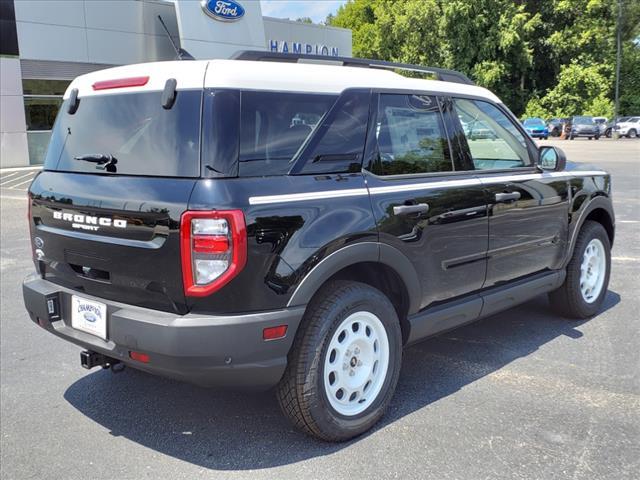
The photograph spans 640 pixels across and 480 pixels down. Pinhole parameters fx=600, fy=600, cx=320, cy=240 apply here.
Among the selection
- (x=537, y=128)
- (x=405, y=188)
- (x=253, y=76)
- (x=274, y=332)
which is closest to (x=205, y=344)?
(x=274, y=332)

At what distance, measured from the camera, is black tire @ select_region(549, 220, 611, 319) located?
15.9 ft

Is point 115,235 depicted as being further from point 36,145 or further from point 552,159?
point 36,145

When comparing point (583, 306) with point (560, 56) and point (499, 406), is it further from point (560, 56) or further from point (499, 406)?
point (560, 56)

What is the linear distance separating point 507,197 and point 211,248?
2221 mm

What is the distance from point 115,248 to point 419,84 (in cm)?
205

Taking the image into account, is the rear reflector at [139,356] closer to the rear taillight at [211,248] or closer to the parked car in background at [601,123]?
the rear taillight at [211,248]

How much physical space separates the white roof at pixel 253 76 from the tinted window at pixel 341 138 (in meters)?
0.10

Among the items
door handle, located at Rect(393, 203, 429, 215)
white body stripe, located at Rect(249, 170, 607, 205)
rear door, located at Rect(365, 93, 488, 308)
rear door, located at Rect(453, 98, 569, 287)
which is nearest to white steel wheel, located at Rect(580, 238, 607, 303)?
rear door, located at Rect(453, 98, 569, 287)

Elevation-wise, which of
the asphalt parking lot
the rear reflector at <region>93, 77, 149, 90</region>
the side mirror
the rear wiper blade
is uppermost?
the rear reflector at <region>93, 77, 149, 90</region>

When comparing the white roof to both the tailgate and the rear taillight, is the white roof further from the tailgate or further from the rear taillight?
the rear taillight

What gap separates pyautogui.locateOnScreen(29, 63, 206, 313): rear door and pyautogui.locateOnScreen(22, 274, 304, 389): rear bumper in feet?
0.32

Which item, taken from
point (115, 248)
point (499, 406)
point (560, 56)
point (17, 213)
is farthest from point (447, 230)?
point (560, 56)

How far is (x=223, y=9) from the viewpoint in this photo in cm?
2272

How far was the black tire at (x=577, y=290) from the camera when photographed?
485 centimetres
